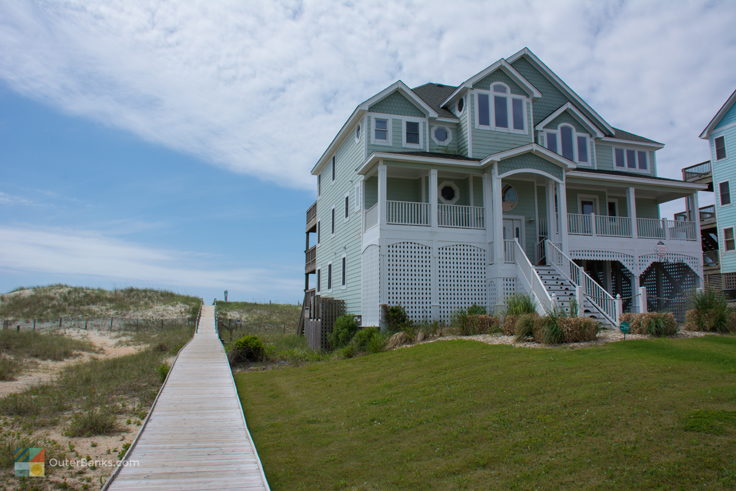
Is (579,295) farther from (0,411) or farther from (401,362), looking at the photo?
(0,411)

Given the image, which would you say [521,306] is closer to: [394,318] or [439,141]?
[394,318]

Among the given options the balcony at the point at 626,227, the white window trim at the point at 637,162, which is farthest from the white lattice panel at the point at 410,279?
the white window trim at the point at 637,162

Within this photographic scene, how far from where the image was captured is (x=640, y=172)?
90.1ft

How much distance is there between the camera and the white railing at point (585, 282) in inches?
658

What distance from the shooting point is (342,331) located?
20906 mm

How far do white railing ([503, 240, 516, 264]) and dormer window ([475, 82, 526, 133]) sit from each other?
5.19m

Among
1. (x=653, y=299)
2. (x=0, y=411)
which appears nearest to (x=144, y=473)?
(x=0, y=411)

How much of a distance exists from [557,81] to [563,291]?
1169 centimetres

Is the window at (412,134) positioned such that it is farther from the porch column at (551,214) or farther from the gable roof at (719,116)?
the gable roof at (719,116)

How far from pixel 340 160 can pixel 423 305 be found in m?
10.0

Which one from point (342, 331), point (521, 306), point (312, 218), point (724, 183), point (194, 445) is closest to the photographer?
point (194, 445)

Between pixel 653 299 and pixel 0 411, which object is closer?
pixel 0 411

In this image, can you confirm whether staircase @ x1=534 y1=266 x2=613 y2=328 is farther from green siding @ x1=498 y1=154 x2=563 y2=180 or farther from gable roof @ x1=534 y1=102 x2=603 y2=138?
gable roof @ x1=534 y1=102 x2=603 y2=138

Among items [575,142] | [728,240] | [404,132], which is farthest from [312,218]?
[728,240]
